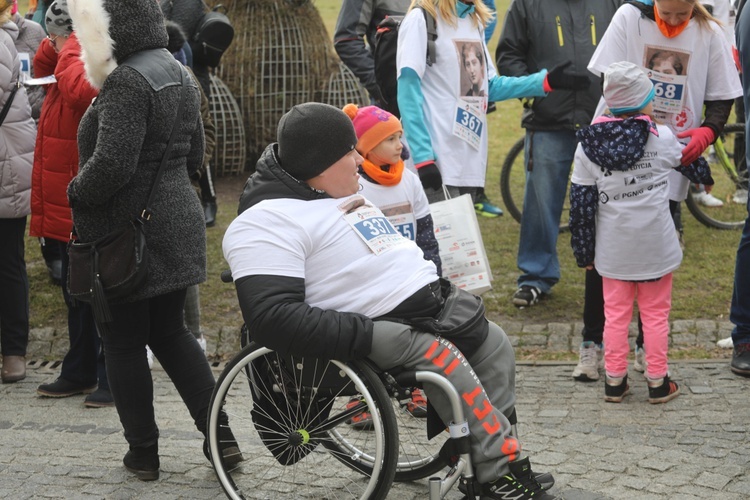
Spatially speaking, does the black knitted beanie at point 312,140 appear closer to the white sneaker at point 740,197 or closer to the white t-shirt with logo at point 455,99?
the white t-shirt with logo at point 455,99

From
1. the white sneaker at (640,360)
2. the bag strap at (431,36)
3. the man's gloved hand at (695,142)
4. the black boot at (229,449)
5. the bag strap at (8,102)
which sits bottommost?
the white sneaker at (640,360)

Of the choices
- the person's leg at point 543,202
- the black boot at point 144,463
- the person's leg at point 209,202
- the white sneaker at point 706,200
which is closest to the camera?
the black boot at point 144,463

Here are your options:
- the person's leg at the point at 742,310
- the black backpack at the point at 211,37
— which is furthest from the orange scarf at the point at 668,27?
the black backpack at the point at 211,37

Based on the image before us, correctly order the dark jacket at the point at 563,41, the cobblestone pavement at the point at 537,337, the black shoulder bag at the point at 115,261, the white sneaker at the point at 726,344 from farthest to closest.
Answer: the dark jacket at the point at 563,41 < the cobblestone pavement at the point at 537,337 < the white sneaker at the point at 726,344 < the black shoulder bag at the point at 115,261

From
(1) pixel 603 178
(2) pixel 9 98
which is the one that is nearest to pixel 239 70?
(2) pixel 9 98

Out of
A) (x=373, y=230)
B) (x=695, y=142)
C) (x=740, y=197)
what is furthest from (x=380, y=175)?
(x=740, y=197)

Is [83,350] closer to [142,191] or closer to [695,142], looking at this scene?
[142,191]

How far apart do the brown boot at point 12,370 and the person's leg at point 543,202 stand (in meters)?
3.05

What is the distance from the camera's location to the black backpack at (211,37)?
315 inches

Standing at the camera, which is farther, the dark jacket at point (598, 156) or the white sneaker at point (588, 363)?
the white sneaker at point (588, 363)

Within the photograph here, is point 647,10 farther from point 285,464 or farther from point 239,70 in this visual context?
point 239,70

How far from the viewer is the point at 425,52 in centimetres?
588

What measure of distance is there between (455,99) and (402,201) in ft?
4.06

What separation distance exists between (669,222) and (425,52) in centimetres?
155
